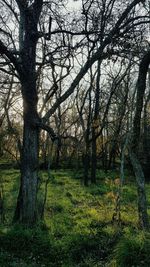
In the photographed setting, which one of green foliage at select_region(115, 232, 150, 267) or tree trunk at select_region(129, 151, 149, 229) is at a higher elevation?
tree trunk at select_region(129, 151, 149, 229)

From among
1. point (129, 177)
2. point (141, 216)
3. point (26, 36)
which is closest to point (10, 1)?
point (26, 36)

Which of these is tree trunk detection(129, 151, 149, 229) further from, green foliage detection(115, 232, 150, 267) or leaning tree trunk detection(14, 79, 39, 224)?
leaning tree trunk detection(14, 79, 39, 224)

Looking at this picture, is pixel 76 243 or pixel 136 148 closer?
pixel 76 243

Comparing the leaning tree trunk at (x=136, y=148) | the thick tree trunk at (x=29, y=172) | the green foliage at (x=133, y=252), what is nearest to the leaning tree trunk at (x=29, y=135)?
the thick tree trunk at (x=29, y=172)

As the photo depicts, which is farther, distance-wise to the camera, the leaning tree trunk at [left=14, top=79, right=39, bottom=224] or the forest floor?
the leaning tree trunk at [left=14, top=79, right=39, bottom=224]

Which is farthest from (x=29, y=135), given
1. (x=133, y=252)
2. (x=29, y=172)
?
(x=133, y=252)

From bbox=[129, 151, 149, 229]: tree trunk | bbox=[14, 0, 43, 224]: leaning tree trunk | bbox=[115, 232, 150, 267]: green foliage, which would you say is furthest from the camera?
bbox=[14, 0, 43, 224]: leaning tree trunk

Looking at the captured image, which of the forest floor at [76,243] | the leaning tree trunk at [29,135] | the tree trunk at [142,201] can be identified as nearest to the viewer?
the forest floor at [76,243]

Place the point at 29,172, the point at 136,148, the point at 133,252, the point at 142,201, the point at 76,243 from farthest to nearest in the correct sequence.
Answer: the point at 136,148 → the point at 29,172 → the point at 142,201 → the point at 76,243 → the point at 133,252

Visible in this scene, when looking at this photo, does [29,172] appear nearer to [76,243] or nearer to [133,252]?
[76,243]

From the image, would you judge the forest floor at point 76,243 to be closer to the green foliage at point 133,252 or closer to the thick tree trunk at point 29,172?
the green foliage at point 133,252

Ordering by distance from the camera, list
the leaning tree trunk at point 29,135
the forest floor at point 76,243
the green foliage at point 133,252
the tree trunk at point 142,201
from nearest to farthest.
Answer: the green foliage at point 133,252 < the forest floor at point 76,243 < the tree trunk at point 142,201 < the leaning tree trunk at point 29,135

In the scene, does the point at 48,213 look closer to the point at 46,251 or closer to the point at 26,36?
the point at 46,251

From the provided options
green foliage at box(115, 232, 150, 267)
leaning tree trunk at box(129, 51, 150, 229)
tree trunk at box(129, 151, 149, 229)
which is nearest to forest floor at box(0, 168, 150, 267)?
green foliage at box(115, 232, 150, 267)
